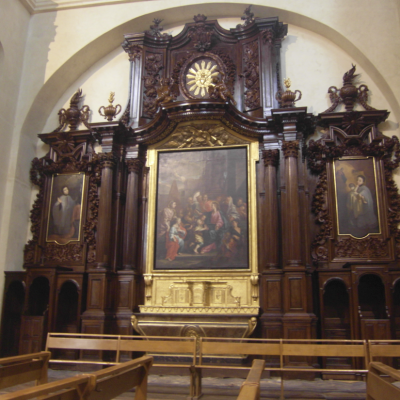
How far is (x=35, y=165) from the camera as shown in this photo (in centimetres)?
1091

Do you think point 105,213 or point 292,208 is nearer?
point 292,208

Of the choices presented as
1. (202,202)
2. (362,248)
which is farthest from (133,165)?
(362,248)

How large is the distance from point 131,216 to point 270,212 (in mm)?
2987

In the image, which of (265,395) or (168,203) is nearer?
(265,395)

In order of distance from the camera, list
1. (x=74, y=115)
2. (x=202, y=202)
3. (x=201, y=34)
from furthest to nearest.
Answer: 1. (x=74, y=115)
2. (x=201, y=34)
3. (x=202, y=202)

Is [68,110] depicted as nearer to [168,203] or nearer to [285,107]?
[168,203]

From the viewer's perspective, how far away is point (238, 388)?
6941mm

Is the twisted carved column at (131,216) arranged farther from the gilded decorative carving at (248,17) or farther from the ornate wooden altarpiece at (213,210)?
the gilded decorative carving at (248,17)

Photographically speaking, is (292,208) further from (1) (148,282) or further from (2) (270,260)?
(1) (148,282)

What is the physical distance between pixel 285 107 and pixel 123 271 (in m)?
4.79

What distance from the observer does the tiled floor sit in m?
6.30

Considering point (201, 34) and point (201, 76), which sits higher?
point (201, 34)

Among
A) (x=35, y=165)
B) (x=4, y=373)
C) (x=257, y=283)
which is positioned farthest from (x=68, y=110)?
(x=4, y=373)

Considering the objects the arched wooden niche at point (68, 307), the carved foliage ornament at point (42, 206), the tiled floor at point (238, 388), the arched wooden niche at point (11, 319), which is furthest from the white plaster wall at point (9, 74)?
the tiled floor at point (238, 388)
